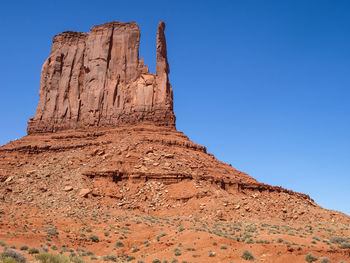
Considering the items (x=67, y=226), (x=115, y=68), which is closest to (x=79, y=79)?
(x=115, y=68)

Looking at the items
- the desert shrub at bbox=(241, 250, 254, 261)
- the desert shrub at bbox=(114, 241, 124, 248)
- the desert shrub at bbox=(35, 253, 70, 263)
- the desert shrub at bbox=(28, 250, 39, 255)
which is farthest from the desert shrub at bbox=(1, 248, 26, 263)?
the desert shrub at bbox=(241, 250, 254, 261)

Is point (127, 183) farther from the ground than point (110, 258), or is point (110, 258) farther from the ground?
point (127, 183)

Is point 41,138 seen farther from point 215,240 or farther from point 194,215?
point 215,240

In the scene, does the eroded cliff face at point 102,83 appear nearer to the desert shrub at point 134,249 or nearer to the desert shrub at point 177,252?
the desert shrub at point 134,249

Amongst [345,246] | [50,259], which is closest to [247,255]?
[345,246]

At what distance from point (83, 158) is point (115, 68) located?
16817mm

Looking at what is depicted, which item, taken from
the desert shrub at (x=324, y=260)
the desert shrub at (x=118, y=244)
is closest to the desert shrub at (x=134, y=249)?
the desert shrub at (x=118, y=244)

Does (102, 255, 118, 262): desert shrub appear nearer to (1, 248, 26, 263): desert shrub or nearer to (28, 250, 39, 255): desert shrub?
(28, 250, 39, 255): desert shrub

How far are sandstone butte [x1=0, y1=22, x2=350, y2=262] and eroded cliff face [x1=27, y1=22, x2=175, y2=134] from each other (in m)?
0.16

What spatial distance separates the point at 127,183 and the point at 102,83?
2063 centimetres

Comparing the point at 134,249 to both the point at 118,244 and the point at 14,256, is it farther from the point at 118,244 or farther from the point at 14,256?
the point at 14,256

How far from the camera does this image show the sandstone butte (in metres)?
27.6

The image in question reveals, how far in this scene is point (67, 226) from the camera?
107ft

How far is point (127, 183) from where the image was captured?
4212 cm
